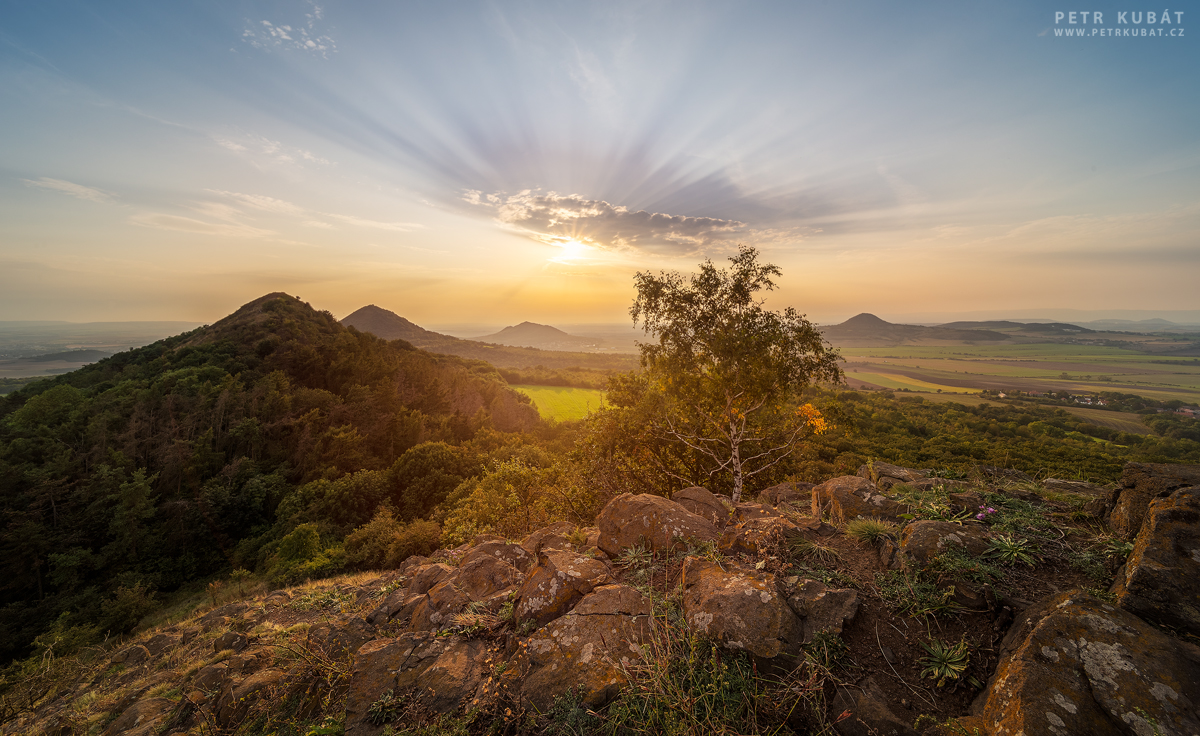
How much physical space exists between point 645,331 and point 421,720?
11.3 meters

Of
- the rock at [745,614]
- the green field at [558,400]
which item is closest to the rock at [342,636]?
the rock at [745,614]

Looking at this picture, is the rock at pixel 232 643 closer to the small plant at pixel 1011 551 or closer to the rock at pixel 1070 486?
the small plant at pixel 1011 551

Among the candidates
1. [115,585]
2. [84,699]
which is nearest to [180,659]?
[84,699]

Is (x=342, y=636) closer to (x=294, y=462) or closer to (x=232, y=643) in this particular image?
(x=232, y=643)

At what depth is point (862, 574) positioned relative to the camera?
18.4ft

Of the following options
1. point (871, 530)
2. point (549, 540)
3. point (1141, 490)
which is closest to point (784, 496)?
point (871, 530)

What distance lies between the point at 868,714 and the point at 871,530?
3121 mm

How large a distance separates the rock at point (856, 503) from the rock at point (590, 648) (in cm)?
454

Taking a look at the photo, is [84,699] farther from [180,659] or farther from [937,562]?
[937,562]

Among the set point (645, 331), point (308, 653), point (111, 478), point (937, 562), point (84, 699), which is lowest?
point (111, 478)

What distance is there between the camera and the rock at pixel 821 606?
15.4 ft

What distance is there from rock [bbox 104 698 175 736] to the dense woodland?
27.3ft

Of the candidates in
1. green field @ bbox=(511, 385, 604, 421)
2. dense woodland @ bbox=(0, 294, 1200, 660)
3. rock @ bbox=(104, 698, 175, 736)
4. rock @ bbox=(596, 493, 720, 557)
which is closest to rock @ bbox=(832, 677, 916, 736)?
rock @ bbox=(596, 493, 720, 557)

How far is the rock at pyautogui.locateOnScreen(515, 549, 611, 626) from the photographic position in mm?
5883
